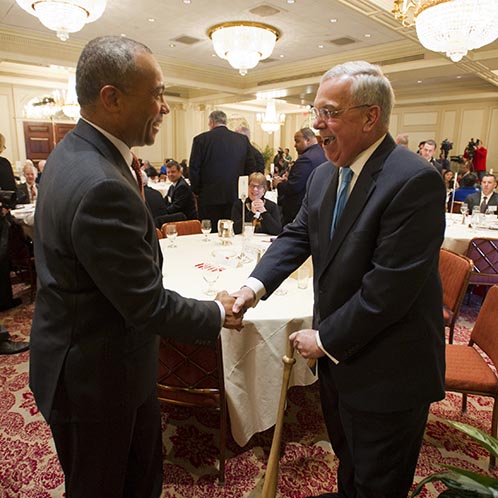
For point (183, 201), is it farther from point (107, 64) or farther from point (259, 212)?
point (107, 64)

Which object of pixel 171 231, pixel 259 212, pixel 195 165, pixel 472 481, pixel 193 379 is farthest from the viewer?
pixel 195 165

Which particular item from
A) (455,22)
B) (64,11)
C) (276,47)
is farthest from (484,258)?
(276,47)

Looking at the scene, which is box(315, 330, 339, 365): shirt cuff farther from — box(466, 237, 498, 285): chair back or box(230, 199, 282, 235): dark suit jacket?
box(466, 237, 498, 285): chair back

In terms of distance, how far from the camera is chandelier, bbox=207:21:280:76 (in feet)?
19.9

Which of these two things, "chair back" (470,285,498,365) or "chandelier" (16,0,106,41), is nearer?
"chair back" (470,285,498,365)

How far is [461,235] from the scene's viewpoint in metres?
3.85

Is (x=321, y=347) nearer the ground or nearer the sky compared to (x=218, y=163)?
nearer the ground

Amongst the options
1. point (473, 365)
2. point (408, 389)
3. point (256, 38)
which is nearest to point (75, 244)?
point (408, 389)

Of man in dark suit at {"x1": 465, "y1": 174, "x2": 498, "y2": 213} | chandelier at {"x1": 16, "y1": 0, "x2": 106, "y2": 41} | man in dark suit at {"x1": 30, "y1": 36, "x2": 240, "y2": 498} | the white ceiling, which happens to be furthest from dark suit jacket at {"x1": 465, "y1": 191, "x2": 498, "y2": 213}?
man in dark suit at {"x1": 30, "y1": 36, "x2": 240, "y2": 498}

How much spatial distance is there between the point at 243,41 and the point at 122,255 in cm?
602

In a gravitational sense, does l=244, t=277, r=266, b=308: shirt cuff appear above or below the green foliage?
above

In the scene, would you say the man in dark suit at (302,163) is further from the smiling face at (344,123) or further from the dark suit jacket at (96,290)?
the dark suit jacket at (96,290)

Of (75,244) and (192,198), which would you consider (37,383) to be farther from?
(192,198)

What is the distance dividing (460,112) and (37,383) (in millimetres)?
13548
